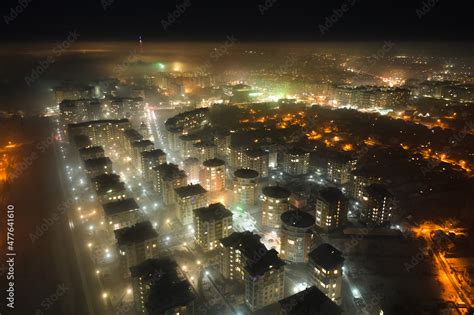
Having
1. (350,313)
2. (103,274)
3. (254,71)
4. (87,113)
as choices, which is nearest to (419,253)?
(350,313)

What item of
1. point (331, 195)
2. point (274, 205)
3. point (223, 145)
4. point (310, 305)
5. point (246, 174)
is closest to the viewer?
point (310, 305)

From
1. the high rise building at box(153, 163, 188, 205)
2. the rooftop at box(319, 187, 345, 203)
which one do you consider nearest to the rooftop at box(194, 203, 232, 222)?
the high rise building at box(153, 163, 188, 205)

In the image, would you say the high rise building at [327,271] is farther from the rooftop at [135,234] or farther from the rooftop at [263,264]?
the rooftop at [135,234]

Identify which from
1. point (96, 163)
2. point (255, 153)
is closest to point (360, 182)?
point (255, 153)

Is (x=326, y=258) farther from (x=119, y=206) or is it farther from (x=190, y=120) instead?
(x=190, y=120)

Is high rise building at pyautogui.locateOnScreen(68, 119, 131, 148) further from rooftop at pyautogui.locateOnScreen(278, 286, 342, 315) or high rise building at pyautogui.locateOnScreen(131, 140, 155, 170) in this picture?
rooftop at pyautogui.locateOnScreen(278, 286, 342, 315)
